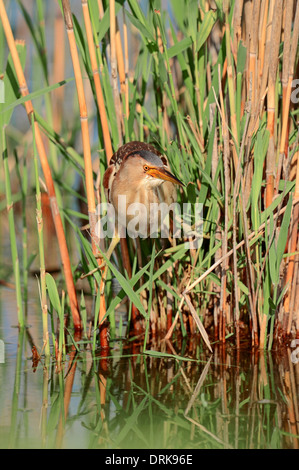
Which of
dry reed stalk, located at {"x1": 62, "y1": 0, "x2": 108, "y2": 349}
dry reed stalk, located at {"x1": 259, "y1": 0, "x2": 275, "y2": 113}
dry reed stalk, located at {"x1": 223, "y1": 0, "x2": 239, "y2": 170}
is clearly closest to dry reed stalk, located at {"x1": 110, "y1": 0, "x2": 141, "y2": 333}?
dry reed stalk, located at {"x1": 62, "y1": 0, "x2": 108, "y2": 349}

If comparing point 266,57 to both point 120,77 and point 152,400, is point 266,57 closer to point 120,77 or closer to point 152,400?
point 120,77

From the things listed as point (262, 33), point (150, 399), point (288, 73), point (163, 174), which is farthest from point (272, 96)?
point (150, 399)

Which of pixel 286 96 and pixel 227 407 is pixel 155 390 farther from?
pixel 286 96

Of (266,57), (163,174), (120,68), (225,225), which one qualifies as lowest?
(225,225)

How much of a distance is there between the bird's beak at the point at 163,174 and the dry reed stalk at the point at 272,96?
286 millimetres

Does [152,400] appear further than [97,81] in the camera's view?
No

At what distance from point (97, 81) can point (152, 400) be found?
1050mm

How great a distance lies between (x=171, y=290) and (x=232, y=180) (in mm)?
419

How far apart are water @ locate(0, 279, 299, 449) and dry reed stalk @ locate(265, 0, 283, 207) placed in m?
0.55

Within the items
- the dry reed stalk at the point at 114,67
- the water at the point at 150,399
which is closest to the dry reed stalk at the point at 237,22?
the dry reed stalk at the point at 114,67

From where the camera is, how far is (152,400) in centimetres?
194

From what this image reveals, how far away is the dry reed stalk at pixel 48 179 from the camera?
223 cm

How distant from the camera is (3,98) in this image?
244cm

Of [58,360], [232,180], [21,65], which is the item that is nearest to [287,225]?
[232,180]
